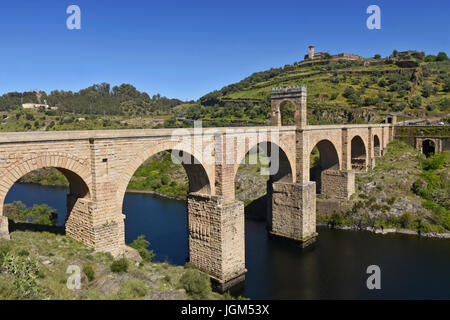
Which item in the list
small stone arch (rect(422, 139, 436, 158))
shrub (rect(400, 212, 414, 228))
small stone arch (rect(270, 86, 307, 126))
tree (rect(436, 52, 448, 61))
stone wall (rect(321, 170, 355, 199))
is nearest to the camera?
small stone arch (rect(270, 86, 307, 126))

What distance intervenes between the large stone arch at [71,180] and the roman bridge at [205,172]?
0.03 m

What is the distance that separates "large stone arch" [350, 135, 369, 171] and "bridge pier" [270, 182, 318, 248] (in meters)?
10.7

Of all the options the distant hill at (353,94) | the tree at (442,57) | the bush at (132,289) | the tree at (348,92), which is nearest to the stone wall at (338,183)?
the bush at (132,289)

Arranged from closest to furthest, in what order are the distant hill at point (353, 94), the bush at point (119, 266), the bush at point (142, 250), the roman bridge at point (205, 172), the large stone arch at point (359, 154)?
the bush at point (119, 266), the roman bridge at point (205, 172), the bush at point (142, 250), the large stone arch at point (359, 154), the distant hill at point (353, 94)

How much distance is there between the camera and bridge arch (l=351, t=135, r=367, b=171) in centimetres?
2886

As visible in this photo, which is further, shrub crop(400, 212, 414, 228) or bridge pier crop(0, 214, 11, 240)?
shrub crop(400, 212, 414, 228)

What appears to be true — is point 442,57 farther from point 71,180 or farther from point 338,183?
point 71,180

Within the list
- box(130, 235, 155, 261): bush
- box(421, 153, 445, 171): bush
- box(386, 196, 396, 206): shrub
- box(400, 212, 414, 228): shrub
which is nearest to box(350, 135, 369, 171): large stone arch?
box(421, 153, 445, 171): bush

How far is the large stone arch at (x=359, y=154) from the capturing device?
2879cm

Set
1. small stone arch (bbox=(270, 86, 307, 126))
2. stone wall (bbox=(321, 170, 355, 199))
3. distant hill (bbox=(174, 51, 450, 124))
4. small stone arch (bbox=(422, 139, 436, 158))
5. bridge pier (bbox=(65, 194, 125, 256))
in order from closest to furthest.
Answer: bridge pier (bbox=(65, 194, 125, 256)) < small stone arch (bbox=(270, 86, 307, 126)) < stone wall (bbox=(321, 170, 355, 199)) < small stone arch (bbox=(422, 139, 436, 158)) < distant hill (bbox=(174, 51, 450, 124))

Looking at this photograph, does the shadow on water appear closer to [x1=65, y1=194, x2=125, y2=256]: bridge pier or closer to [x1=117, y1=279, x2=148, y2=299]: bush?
[x1=65, y1=194, x2=125, y2=256]: bridge pier

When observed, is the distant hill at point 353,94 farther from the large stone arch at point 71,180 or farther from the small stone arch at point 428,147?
the large stone arch at point 71,180

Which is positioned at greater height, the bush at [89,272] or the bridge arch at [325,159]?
the bridge arch at [325,159]

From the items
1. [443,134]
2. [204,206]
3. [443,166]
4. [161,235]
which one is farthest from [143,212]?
[443,134]
